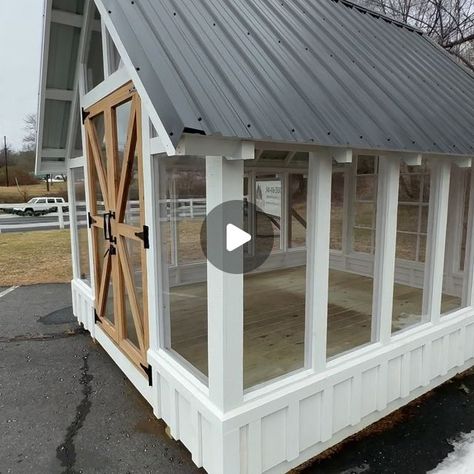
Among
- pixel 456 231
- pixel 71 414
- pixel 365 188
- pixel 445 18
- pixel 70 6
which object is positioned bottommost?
pixel 71 414

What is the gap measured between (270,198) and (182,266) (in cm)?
281

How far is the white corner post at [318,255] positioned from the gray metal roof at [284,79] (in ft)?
0.92

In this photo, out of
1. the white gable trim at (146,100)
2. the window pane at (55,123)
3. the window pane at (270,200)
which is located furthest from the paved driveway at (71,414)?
the window pane at (270,200)

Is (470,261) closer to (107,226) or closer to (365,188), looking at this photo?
(365,188)

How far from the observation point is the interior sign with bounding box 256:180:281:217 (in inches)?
244

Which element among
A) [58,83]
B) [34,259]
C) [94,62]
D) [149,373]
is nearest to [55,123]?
[58,83]

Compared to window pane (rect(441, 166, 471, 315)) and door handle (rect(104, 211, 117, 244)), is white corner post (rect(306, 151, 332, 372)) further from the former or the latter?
window pane (rect(441, 166, 471, 315))

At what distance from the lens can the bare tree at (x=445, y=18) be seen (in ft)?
34.3

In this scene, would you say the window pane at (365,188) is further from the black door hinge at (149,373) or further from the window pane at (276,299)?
the black door hinge at (149,373)

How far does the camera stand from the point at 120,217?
130 inches

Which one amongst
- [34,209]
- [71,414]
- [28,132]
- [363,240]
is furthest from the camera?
[28,132]

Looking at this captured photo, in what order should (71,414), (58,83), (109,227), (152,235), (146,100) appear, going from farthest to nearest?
1. (58,83)
2. (109,227)
3. (71,414)
4. (152,235)
5. (146,100)

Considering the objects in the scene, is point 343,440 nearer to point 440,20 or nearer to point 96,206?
point 96,206

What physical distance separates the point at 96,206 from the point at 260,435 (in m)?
2.83
